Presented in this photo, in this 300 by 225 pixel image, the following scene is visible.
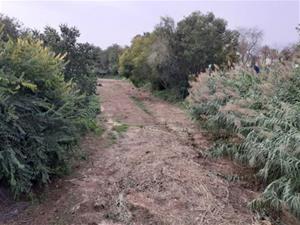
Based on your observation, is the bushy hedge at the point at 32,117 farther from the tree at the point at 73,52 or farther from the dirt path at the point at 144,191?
the tree at the point at 73,52

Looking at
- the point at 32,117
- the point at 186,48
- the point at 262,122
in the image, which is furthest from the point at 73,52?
the point at 186,48

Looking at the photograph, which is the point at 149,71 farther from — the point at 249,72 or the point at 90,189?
the point at 90,189

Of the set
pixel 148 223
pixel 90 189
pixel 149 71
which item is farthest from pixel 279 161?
pixel 149 71

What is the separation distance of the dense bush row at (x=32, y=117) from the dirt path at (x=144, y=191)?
0.33 meters

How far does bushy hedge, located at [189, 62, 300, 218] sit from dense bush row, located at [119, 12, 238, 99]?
5.99 meters

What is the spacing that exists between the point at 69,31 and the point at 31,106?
212 inches

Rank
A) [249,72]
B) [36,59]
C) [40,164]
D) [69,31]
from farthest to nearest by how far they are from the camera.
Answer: [69,31], [249,72], [36,59], [40,164]

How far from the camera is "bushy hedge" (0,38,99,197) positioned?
3797 millimetres

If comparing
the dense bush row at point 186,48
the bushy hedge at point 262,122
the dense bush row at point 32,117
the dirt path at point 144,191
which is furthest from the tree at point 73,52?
the dense bush row at point 186,48

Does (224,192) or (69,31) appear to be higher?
(69,31)

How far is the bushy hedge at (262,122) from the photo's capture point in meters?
3.90

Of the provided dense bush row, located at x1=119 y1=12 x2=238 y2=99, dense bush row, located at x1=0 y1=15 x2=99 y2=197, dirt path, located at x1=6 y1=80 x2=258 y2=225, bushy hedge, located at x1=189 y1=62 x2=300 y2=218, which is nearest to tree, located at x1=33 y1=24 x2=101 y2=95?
bushy hedge, located at x1=189 y1=62 x2=300 y2=218

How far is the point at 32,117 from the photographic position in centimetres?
416

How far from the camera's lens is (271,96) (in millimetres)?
5801
